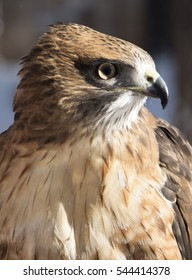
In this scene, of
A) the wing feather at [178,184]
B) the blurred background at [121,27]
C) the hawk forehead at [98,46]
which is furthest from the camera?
the blurred background at [121,27]

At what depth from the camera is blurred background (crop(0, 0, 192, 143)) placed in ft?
14.4

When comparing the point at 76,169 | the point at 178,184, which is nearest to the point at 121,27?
the point at 178,184

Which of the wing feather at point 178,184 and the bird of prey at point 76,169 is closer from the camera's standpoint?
the bird of prey at point 76,169

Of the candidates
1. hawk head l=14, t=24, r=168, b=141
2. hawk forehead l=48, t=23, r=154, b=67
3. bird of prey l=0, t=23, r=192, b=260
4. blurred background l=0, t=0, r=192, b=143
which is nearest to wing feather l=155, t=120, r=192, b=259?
bird of prey l=0, t=23, r=192, b=260

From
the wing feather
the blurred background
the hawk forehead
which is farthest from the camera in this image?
the blurred background

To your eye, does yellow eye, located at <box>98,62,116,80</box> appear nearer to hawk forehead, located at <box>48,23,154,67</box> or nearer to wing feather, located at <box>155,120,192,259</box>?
hawk forehead, located at <box>48,23,154,67</box>

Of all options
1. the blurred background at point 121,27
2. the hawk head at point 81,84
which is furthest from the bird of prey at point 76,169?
the blurred background at point 121,27

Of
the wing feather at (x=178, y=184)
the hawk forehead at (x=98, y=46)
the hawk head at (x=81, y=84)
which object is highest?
the hawk forehead at (x=98, y=46)

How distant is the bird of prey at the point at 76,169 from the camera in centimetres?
223

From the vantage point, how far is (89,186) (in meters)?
2.31

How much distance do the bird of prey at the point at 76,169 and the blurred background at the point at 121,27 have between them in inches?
72.5

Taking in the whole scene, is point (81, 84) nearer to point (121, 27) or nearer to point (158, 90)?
point (158, 90)

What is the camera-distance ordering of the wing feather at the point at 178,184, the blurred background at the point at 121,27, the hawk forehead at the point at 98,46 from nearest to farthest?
the hawk forehead at the point at 98,46, the wing feather at the point at 178,184, the blurred background at the point at 121,27

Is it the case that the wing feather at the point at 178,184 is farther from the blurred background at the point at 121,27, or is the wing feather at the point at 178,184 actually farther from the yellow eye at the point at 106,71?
the blurred background at the point at 121,27
